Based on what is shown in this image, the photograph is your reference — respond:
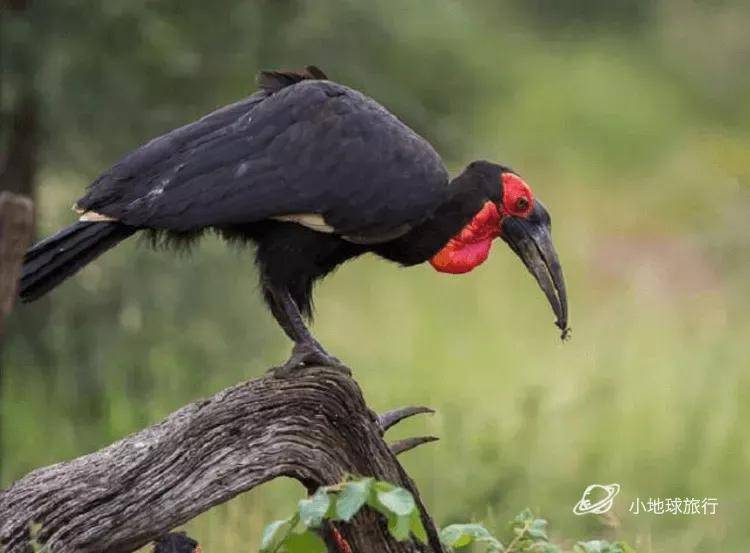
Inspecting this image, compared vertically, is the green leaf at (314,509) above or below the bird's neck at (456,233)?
below

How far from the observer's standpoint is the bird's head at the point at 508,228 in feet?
11.6

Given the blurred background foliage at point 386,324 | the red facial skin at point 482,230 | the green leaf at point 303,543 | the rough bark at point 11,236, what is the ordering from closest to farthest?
the rough bark at point 11,236
the green leaf at point 303,543
the red facial skin at point 482,230
the blurred background foliage at point 386,324

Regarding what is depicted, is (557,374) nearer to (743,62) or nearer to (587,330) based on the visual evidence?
(587,330)

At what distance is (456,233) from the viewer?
3.56 meters

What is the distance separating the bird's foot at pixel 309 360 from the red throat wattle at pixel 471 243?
0.39 metres

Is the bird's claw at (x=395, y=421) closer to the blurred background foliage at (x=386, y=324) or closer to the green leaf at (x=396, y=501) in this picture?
the green leaf at (x=396, y=501)

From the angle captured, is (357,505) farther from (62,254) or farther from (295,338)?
(62,254)

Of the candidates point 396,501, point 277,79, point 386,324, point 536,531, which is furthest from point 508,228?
point 386,324

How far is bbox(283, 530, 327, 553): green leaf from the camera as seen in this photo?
2938mm

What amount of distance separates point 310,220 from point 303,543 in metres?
0.80

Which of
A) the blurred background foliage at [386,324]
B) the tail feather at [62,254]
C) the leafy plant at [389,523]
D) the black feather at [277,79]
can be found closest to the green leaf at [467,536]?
the leafy plant at [389,523]

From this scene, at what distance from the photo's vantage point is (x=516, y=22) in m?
11.3

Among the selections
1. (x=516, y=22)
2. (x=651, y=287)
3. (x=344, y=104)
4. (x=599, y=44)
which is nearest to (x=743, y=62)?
(x=599, y=44)

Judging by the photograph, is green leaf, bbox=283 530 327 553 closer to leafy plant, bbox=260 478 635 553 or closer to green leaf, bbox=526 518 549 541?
leafy plant, bbox=260 478 635 553
